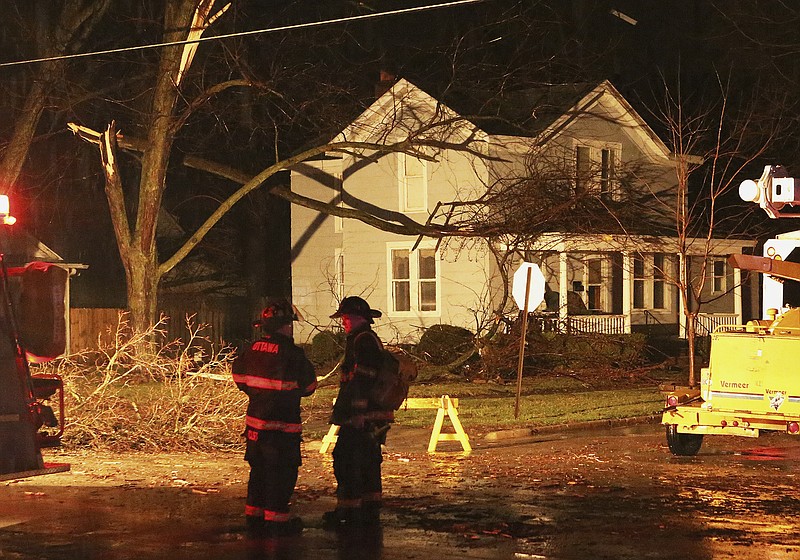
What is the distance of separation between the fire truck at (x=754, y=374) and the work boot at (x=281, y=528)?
19.3 ft

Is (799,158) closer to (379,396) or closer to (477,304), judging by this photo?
(477,304)

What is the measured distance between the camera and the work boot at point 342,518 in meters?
9.53

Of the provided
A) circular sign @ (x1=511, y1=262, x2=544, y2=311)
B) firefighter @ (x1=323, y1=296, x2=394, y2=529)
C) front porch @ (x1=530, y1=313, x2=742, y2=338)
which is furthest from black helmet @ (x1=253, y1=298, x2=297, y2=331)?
front porch @ (x1=530, y1=313, x2=742, y2=338)

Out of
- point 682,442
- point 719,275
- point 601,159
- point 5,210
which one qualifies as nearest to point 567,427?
point 682,442

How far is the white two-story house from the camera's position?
30328 millimetres

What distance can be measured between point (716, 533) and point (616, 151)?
2508 cm

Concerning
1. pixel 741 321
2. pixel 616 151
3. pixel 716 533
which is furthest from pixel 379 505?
pixel 741 321

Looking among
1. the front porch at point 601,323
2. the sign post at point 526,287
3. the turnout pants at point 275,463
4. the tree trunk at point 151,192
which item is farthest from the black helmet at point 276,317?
the front porch at point 601,323

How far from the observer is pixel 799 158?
35312 millimetres

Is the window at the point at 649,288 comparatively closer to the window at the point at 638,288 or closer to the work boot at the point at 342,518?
the window at the point at 638,288

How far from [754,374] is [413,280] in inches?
763

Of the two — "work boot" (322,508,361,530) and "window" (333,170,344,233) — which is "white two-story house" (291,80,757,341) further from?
"work boot" (322,508,361,530)

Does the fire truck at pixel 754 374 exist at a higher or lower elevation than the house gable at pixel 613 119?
lower

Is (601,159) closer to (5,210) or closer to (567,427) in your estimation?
(567,427)
